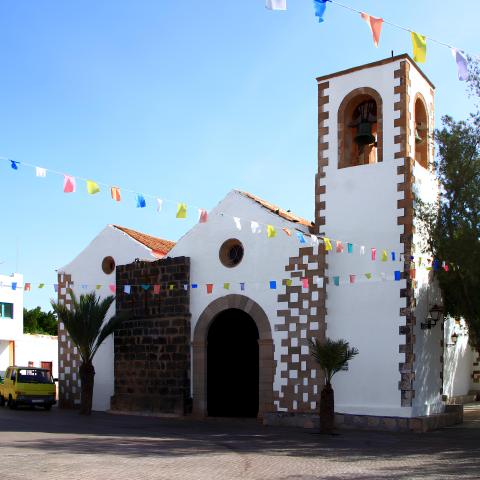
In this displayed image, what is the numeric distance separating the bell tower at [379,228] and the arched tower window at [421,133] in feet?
0.09

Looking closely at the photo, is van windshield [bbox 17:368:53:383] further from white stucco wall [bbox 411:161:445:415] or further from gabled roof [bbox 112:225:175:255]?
white stucco wall [bbox 411:161:445:415]

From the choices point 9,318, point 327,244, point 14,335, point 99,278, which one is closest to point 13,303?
point 9,318

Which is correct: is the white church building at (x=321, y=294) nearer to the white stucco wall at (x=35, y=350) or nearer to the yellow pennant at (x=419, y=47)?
the yellow pennant at (x=419, y=47)

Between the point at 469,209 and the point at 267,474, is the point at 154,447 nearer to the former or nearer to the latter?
the point at 267,474

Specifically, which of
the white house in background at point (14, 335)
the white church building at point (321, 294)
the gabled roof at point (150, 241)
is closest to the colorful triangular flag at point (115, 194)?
the white church building at point (321, 294)

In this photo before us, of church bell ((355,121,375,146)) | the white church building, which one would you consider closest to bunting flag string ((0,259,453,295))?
the white church building

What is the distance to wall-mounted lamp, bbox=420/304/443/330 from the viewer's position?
19125mm

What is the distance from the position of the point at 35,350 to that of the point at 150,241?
821 inches

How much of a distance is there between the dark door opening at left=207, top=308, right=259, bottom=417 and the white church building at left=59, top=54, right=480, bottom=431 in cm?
3

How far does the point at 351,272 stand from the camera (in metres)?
19.5

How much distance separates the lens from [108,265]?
25047 millimetres

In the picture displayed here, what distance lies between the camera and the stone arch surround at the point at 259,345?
66.9 feet

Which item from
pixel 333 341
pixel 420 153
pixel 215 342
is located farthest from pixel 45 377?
pixel 420 153

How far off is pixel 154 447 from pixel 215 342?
7.84m
